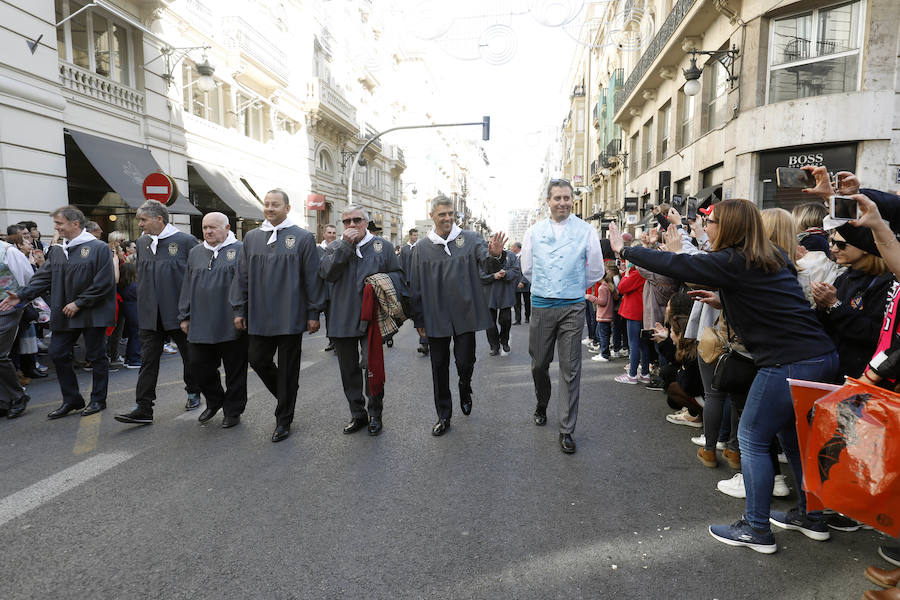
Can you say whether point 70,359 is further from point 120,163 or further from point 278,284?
point 120,163

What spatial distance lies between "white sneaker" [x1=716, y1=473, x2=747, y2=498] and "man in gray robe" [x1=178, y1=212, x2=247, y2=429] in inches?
161

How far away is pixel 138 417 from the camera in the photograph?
17.4 feet

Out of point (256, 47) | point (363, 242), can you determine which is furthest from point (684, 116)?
point (363, 242)

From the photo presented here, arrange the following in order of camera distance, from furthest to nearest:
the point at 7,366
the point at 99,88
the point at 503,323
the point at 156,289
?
1. the point at 99,88
2. the point at 503,323
3. the point at 7,366
4. the point at 156,289

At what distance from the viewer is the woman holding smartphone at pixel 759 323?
9.70 feet

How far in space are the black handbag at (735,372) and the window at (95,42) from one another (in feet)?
45.8

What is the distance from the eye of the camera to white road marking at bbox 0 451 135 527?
3.62m

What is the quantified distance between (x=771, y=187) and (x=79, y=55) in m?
16.4

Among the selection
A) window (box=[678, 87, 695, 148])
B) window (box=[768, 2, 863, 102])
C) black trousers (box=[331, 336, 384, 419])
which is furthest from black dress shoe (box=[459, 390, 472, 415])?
Answer: window (box=[678, 87, 695, 148])

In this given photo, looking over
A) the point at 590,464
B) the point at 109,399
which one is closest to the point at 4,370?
the point at 109,399

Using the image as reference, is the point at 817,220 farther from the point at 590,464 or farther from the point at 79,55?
the point at 79,55

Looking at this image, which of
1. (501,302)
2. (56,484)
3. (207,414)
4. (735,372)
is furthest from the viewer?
(501,302)

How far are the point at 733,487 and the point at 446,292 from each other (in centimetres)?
267

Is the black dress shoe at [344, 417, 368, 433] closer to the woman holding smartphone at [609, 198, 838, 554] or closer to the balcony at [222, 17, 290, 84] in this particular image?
the woman holding smartphone at [609, 198, 838, 554]
